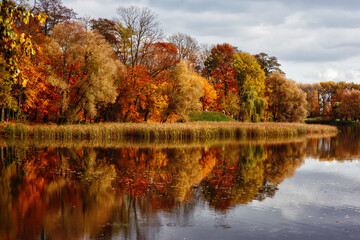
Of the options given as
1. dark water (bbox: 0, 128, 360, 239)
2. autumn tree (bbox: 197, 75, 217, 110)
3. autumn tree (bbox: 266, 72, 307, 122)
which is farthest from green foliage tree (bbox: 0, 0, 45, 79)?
autumn tree (bbox: 266, 72, 307, 122)

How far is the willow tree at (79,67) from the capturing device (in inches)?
1307

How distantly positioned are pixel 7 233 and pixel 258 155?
1686 centimetres

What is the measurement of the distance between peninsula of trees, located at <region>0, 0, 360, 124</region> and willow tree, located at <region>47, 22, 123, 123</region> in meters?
0.10

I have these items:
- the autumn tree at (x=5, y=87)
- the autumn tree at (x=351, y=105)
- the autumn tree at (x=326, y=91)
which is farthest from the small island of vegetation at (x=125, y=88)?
the autumn tree at (x=326, y=91)

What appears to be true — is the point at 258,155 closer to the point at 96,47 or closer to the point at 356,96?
the point at 96,47

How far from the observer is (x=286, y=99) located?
199 ft

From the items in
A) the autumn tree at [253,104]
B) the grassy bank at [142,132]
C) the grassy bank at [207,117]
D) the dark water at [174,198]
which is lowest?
the dark water at [174,198]

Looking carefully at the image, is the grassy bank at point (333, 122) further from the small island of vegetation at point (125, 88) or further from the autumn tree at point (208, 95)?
the autumn tree at point (208, 95)

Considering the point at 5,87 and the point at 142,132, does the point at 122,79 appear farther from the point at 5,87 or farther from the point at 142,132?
the point at 5,87

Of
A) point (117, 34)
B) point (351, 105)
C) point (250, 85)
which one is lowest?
point (351, 105)

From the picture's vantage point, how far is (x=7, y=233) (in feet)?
24.7

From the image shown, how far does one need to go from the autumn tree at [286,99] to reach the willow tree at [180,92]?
25386 mm

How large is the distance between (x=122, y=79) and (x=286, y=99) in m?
32.8

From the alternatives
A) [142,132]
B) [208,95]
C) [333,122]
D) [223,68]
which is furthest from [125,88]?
[333,122]
